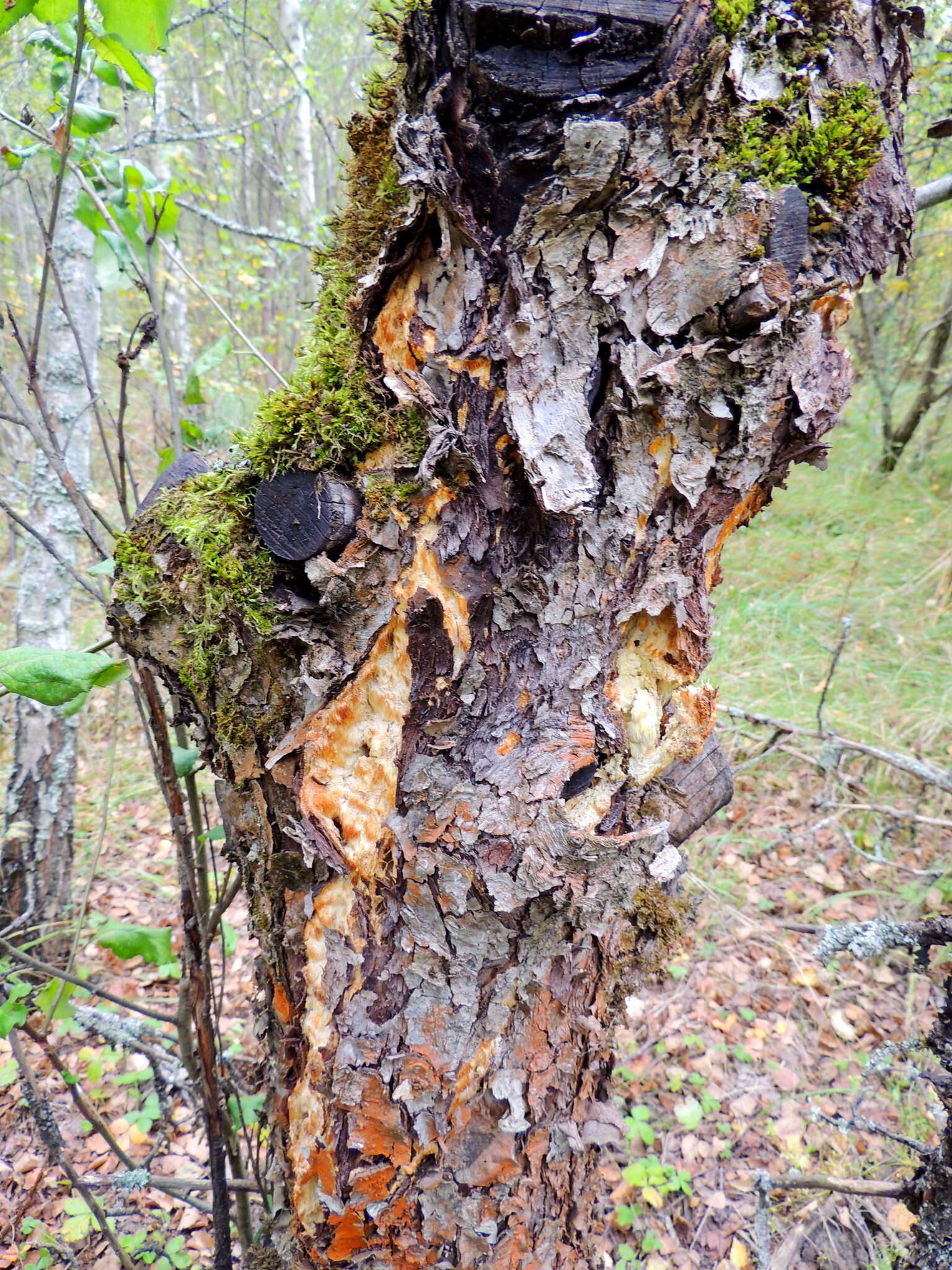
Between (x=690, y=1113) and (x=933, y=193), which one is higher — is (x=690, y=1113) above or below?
below

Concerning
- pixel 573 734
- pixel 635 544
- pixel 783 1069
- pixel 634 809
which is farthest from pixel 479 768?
pixel 783 1069

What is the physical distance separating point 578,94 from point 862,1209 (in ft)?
9.57

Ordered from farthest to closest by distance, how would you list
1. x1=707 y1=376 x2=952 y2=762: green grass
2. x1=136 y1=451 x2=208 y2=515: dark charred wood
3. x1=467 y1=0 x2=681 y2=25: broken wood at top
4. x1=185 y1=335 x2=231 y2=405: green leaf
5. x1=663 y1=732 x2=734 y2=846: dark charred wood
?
x1=707 y1=376 x2=952 y2=762: green grass, x1=185 y1=335 x2=231 y2=405: green leaf, x1=663 y1=732 x2=734 y2=846: dark charred wood, x1=136 y1=451 x2=208 y2=515: dark charred wood, x1=467 y1=0 x2=681 y2=25: broken wood at top

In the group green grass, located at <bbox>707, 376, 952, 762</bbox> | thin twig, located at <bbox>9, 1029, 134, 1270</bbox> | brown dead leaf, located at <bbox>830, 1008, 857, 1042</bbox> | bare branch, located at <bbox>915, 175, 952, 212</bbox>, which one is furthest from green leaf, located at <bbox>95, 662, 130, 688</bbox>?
green grass, located at <bbox>707, 376, 952, 762</bbox>

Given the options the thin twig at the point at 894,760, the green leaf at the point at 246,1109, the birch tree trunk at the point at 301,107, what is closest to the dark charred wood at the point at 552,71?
the green leaf at the point at 246,1109

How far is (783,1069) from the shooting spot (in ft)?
8.34

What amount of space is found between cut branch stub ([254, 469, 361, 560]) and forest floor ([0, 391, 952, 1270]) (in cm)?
83

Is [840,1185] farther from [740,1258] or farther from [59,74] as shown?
[59,74]

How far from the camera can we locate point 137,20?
0.84 metres

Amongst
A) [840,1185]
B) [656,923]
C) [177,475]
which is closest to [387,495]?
[177,475]

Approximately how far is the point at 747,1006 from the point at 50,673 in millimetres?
2992

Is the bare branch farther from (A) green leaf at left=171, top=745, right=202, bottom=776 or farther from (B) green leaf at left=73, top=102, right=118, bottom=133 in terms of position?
(A) green leaf at left=171, top=745, right=202, bottom=776

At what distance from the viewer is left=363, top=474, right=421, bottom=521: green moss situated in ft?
3.10

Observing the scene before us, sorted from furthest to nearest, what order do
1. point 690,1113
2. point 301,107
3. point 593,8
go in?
point 301,107 → point 690,1113 → point 593,8
